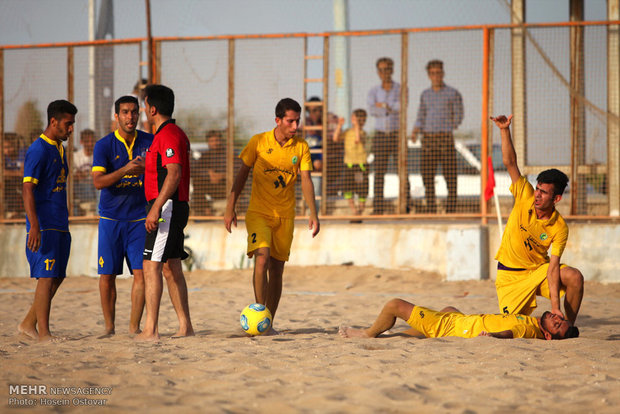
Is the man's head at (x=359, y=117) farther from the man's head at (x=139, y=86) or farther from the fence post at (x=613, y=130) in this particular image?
the fence post at (x=613, y=130)

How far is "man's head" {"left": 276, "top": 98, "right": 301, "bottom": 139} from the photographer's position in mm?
7215

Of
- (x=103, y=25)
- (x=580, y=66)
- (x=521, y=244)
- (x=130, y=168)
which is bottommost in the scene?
(x=521, y=244)

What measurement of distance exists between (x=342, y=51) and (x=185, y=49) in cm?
231

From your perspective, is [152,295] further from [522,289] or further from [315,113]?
[315,113]

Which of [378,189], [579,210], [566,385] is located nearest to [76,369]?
[566,385]

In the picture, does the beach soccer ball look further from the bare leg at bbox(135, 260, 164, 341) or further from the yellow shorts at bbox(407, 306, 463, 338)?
the yellow shorts at bbox(407, 306, 463, 338)

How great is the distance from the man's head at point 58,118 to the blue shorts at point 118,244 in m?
0.83

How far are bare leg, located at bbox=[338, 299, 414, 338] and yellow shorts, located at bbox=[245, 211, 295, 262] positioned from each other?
1063 millimetres

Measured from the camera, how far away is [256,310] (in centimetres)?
680

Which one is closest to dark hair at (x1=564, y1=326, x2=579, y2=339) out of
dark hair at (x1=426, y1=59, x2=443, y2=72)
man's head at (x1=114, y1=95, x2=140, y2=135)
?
man's head at (x1=114, y1=95, x2=140, y2=135)

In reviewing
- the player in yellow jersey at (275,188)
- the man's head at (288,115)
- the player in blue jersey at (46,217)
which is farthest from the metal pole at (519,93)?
the player in blue jersey at (46,217)

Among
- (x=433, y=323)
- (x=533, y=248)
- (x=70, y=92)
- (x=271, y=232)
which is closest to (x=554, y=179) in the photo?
(x=533, y=248)

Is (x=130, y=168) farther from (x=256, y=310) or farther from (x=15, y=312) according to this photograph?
→ (x=15, y=312)

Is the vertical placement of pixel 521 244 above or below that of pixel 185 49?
below
